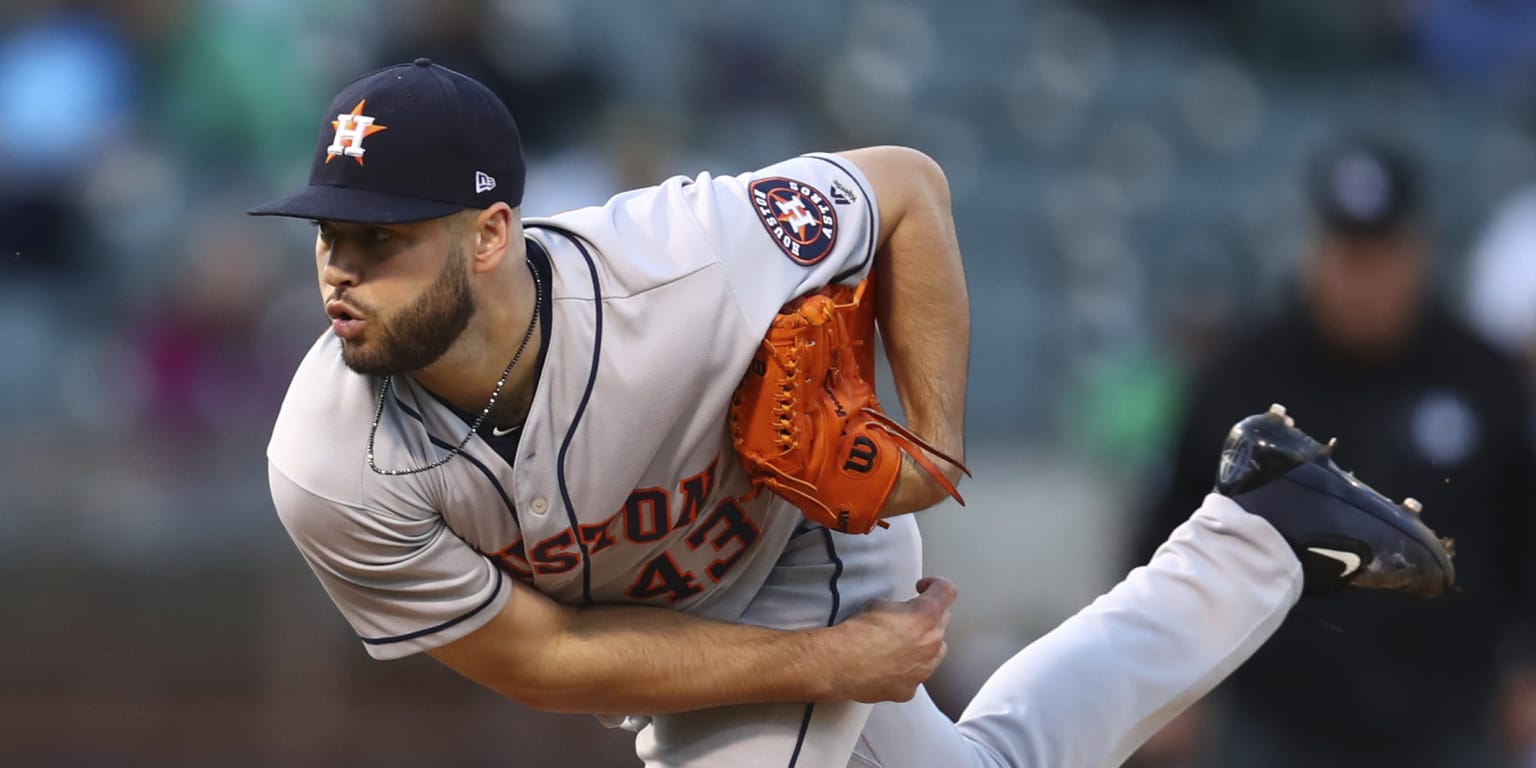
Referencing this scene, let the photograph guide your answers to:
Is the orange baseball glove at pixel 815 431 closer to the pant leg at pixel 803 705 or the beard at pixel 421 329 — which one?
the pant leg at pixel 803 705

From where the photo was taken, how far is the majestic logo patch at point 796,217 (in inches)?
125

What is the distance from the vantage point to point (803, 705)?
328 cm

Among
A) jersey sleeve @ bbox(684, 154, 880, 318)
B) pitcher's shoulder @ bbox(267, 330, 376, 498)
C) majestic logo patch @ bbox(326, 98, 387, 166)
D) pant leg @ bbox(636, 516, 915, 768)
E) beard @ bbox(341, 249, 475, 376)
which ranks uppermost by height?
majestic logo patch @ bbox(326, 98, 387, 166)

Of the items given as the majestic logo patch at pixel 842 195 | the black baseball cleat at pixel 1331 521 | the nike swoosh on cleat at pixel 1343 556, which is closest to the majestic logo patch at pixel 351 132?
the majestic logo patch at pixel 842 195

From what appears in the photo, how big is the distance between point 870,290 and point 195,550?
10.5ft

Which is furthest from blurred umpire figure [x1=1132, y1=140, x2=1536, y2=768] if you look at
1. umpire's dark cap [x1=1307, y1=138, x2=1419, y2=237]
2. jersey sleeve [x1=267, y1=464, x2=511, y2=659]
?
jersey sleeve [x1=267, y1=464, x2=511, y2=659]

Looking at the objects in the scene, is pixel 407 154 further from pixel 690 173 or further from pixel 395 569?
pixel 690 173

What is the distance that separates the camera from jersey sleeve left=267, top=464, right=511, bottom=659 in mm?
2938

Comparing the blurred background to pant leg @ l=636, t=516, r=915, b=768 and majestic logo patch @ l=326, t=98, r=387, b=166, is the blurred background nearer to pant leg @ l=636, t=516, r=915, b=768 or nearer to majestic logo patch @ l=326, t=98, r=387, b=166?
pant leg @ l=636, t=516, r=915, b=768

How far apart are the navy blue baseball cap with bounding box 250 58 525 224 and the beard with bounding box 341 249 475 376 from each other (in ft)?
0.35

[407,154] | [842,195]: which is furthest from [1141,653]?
[407,154]

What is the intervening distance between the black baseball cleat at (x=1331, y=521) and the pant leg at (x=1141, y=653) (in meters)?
0.04

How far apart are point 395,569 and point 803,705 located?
0.73 m

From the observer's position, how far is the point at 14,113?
7016mm
